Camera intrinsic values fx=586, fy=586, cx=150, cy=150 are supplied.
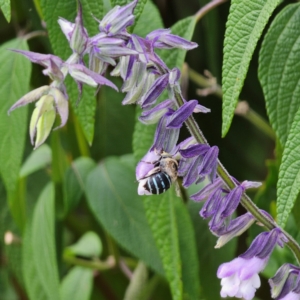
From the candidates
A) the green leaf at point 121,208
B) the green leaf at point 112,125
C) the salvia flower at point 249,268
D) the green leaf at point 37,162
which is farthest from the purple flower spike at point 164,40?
the green leaf at point 112,125

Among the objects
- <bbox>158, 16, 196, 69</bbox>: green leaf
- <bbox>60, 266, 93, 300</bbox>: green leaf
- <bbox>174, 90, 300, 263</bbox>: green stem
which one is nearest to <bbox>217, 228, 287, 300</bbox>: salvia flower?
<bbox>174, 90, 300, 263</bbox>: green stem

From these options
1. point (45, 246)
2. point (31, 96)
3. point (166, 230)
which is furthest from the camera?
point (45, 246)

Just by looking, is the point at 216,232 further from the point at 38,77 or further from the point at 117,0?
the point at 38,77

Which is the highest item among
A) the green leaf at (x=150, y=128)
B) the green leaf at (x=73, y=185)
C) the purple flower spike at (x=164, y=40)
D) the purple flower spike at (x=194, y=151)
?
the purple flower spike at (x=164, y=40)

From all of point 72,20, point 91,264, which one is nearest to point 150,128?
point 72,20

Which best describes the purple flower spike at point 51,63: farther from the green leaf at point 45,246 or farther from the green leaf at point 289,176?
the green leaf at point 45,246

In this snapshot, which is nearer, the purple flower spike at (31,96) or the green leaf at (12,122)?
the purple flower spike at (31,96)

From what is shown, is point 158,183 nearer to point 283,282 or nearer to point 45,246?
point 283,282
